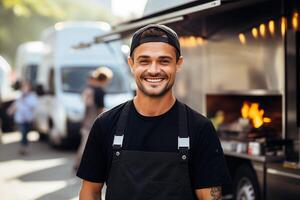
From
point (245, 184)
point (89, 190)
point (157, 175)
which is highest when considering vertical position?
point (157, 175)

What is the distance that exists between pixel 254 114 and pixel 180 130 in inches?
190

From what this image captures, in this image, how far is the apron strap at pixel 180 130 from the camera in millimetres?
2660

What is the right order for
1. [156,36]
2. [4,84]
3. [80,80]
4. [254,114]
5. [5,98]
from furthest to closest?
[4,84] < [5,98] < [80,80] < [254,114] < [156,36]

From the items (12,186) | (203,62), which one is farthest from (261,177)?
(12,186)

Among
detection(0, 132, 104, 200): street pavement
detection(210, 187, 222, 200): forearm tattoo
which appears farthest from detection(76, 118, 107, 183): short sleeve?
detection(0, 132, 104, 200): street pavement

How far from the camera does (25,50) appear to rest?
1983 centimetres

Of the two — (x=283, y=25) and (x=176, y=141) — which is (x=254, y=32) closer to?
(x=283, y=25)

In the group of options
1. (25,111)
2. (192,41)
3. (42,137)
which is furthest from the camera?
(42,137)

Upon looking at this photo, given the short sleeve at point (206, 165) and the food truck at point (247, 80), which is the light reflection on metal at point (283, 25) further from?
the short sleeve at point (206, 165)

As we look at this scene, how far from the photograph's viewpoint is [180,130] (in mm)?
2688

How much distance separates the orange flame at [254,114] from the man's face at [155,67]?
14.6 feet

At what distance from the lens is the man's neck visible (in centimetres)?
275

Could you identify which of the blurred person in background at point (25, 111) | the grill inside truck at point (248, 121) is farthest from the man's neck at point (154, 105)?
the blurred person in background at point (25, 111)

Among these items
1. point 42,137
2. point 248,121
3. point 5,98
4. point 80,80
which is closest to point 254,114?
point 248,121
